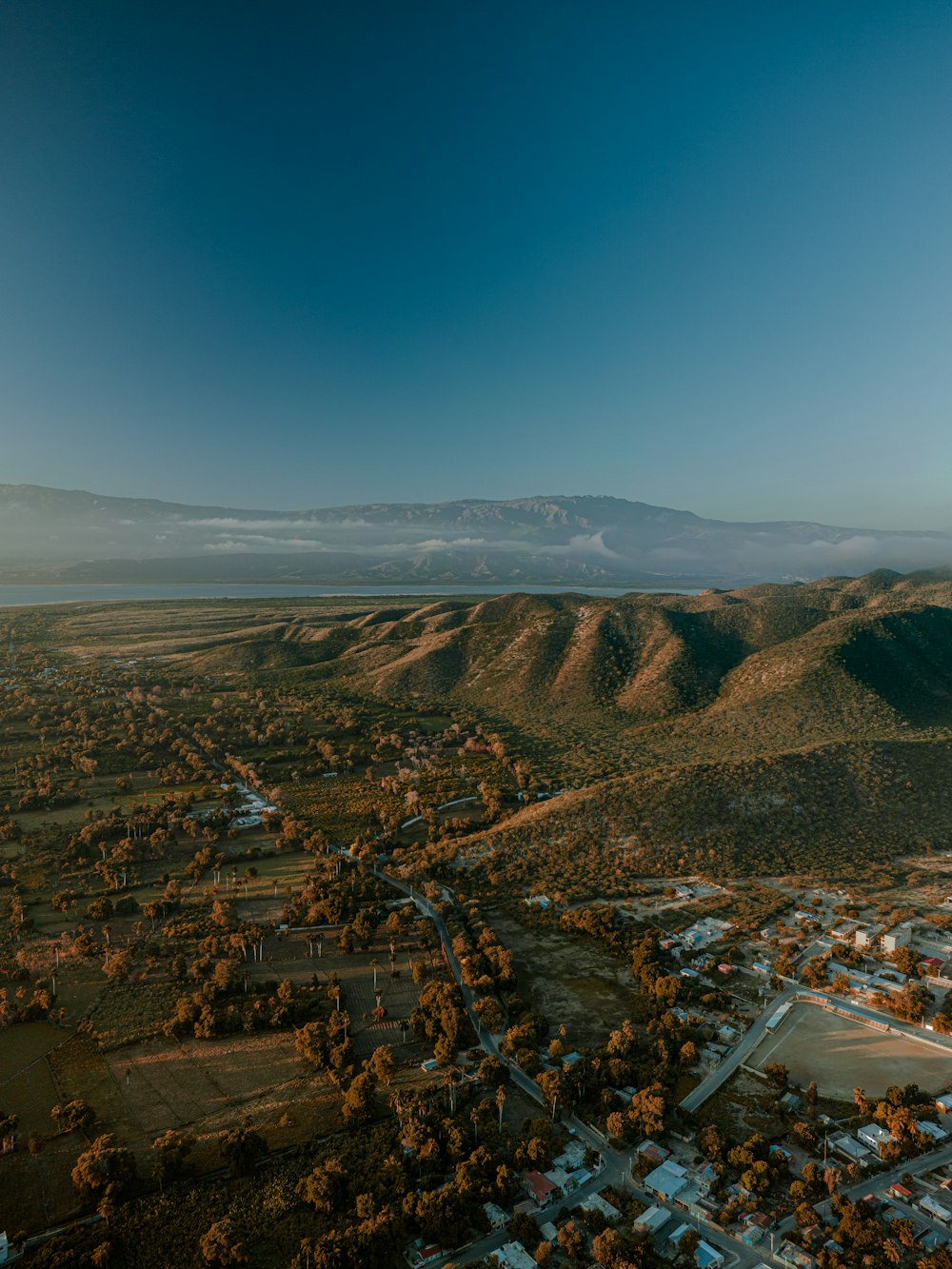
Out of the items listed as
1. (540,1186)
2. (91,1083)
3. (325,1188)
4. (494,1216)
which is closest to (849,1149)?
(540,1186)

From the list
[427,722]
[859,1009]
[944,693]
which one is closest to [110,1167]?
[859,1009]

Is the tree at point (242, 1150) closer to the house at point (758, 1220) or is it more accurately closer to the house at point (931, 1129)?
the house at point (758, 1220)

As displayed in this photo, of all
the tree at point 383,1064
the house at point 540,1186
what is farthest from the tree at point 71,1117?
A: the house at point 540,1186

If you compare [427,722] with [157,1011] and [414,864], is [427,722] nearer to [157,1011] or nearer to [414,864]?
A: [414,864]

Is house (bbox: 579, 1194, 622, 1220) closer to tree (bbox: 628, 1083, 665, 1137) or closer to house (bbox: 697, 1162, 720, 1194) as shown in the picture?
house (bbox: 697, 1162, 720, 1194)

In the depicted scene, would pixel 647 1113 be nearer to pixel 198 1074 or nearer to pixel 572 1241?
pixel 572 1241

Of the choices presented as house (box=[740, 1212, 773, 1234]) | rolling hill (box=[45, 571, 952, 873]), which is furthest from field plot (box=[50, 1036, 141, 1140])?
rolling hill (box=[45, 571, 952, 873])

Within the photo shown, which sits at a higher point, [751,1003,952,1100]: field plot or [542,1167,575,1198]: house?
[542,1167,575,1198]: house
